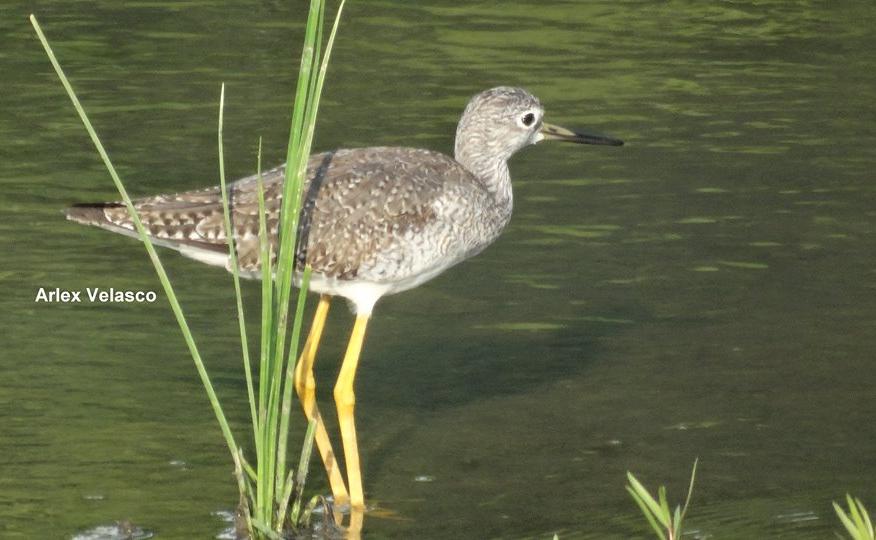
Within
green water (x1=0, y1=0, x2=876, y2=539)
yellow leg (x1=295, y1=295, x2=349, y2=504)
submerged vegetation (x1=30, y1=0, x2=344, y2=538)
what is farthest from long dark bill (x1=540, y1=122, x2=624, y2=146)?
submerged vegetation (x1=30, y1=0, x2=344, y2=538)

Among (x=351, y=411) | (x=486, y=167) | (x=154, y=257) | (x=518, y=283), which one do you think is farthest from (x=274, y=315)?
(x=518, y=283)

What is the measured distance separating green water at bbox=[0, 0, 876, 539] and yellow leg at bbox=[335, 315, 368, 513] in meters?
0.21

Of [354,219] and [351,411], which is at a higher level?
[354,219]

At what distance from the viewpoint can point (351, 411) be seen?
8.83m

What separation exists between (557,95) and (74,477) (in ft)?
25.3

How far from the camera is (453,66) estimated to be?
16156mm

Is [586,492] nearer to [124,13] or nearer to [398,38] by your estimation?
[398,38]

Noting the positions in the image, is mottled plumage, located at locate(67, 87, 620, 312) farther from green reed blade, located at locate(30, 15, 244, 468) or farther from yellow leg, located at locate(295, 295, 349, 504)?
green reed blade, located at locate(30, 15, 244, 468)

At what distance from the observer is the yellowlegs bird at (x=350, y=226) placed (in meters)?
8.41

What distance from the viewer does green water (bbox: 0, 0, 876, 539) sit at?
8.54 meters

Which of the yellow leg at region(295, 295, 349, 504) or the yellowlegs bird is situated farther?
the yellow leg at region(295, 295, 349, 504)

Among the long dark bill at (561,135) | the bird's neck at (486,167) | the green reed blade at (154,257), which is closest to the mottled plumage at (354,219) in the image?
the bird's neck at (486,167)

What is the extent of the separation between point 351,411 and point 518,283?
2749mm

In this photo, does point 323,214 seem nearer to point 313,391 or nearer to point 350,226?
point 350,226
